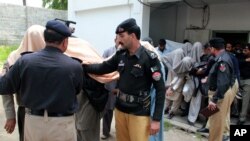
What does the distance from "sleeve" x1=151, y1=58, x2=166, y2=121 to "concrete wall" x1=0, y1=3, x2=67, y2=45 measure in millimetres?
14504

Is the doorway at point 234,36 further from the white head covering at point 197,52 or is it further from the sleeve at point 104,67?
the sleeve at point 104,67

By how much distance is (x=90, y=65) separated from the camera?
3371 millimetres

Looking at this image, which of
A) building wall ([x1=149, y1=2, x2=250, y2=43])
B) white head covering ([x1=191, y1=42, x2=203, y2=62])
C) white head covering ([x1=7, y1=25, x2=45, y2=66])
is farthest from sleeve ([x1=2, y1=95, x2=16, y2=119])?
building wall ([x1=149, y1=2, x2=250, y2=43])

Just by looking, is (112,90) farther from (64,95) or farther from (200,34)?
(200,34)

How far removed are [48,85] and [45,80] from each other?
0.05 meters

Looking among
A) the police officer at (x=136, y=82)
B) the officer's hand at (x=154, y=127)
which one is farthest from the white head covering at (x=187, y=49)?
the officer's hand at (x=154, y=127)

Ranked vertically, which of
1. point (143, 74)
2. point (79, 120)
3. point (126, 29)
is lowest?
point (79, 120)

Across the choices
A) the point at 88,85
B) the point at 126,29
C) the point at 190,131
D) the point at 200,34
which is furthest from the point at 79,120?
the point at 200,34

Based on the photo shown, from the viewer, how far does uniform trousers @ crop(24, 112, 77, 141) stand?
261 cm

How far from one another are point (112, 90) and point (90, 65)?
474mm

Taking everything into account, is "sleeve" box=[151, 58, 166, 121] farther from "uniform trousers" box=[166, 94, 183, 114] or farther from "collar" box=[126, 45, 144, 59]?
"uniform trousers" box=[166, 94, 183, 114]

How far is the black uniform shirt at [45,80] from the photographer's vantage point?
8.28ft

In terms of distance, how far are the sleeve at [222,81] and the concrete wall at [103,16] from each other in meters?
3.61

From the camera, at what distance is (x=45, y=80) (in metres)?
2.52
